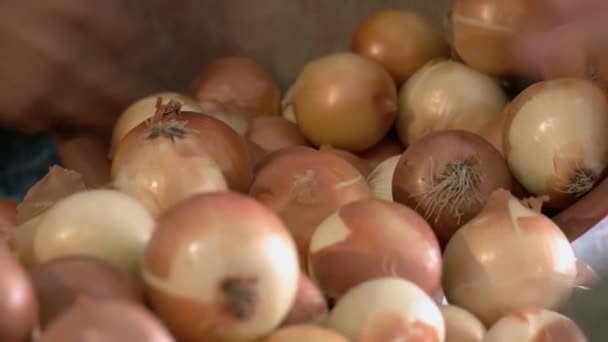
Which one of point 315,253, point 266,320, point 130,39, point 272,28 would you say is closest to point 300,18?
point 272,28

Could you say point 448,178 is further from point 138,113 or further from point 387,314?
point 138,113

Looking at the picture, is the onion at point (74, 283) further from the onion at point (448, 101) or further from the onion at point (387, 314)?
the onion at point (448, 101)

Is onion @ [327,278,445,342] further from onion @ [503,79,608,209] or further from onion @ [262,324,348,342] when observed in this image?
onion @ [503,79,608,209]

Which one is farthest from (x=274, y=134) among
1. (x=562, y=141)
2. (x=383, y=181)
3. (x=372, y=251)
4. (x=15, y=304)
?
(x=15, y=304)

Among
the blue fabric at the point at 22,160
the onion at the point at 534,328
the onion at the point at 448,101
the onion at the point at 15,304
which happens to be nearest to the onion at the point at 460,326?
the onion at the point at 534,328

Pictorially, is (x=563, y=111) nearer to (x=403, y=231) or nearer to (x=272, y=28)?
(x=403, y=231)
